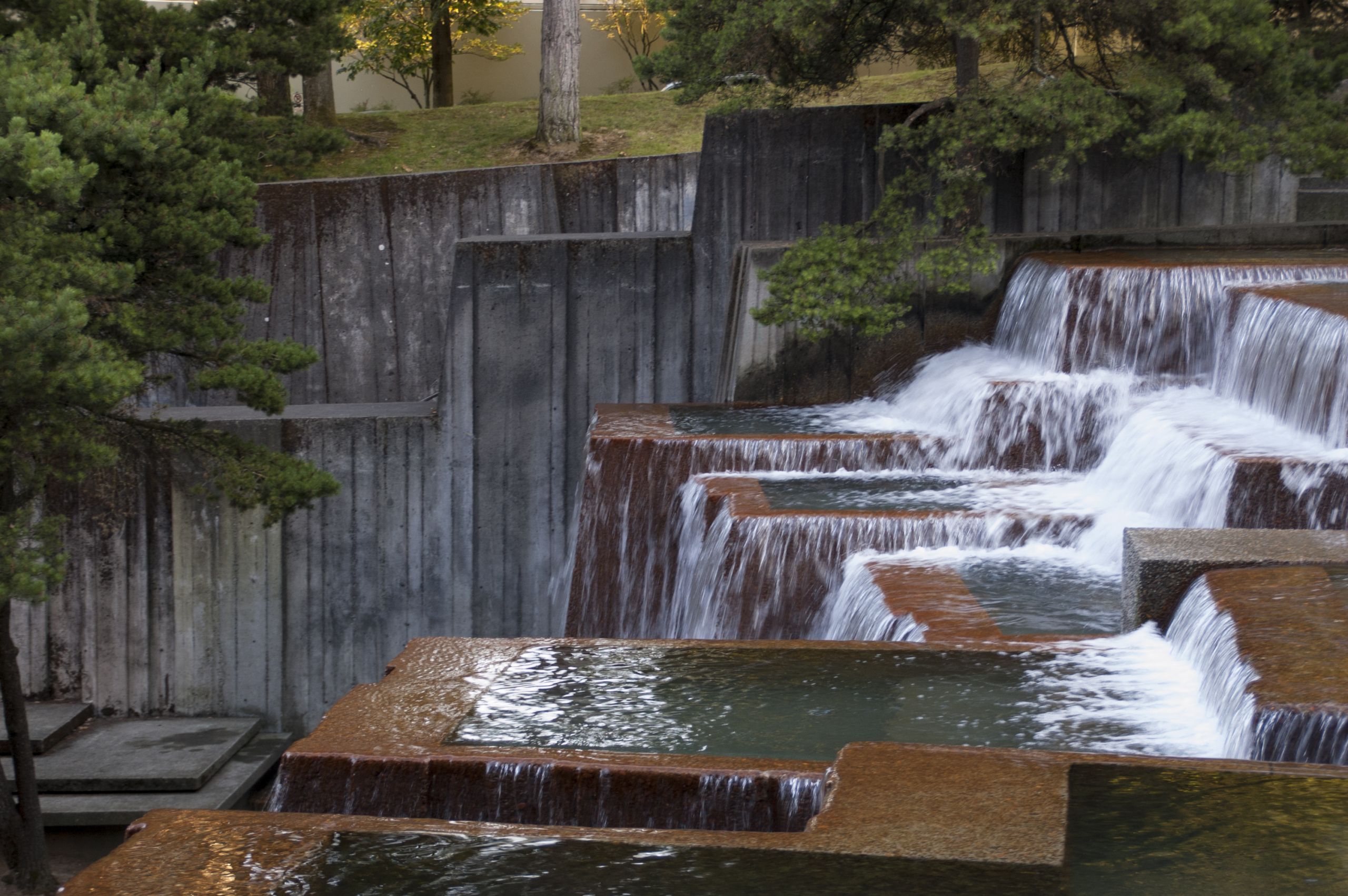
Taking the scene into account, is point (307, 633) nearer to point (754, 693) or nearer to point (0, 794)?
point (0, 794)

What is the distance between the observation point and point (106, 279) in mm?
7242

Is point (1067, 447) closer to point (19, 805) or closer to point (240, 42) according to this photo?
point (19, 805)

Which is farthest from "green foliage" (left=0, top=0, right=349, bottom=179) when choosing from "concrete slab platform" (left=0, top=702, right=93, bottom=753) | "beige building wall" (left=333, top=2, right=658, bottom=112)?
"beige building wall" (left=333, top=2, right=658, bottom=112)

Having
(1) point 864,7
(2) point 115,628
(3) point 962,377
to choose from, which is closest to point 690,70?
(1) point 864,7

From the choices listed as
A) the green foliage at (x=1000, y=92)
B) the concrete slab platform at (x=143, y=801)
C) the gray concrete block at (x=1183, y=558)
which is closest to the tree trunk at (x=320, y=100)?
the green foliage at (x=1000, y=92)

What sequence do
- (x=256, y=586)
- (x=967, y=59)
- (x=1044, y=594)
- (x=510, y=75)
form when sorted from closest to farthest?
1. (x=1044, y=594)
2. (x=967, y=59)
3. (x=256, y=586)
4. (x=510, y=75)

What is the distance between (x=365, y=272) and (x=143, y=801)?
446cm

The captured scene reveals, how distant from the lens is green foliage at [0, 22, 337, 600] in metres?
6.80

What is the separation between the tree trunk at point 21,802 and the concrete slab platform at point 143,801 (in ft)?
2.00

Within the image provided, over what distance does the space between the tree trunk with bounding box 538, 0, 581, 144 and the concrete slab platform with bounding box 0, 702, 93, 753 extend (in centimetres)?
817

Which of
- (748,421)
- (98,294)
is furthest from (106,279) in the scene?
(748,421)

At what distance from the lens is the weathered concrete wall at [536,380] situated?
10.7m

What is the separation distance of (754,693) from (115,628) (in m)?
7.15

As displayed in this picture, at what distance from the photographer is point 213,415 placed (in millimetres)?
10539
